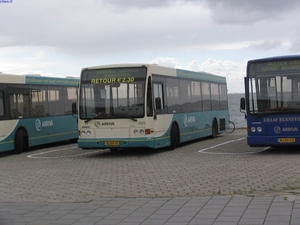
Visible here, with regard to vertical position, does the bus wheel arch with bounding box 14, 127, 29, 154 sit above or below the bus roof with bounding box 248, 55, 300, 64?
below

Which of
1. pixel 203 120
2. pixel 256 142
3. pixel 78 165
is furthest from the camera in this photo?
pixel 203 120

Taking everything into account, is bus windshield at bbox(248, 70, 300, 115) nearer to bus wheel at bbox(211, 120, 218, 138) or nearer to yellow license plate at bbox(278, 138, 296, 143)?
yellow license plate at bbox(278, 138, 296, 143)

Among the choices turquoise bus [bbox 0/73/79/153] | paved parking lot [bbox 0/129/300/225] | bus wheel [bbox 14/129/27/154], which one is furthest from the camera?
bus wheel [bbox 14/129/27/154]

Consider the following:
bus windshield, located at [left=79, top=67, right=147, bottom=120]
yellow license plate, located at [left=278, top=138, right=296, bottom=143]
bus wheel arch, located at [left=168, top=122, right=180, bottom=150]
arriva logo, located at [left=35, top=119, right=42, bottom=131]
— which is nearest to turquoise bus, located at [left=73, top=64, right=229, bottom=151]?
bus windshield, located at [left=79, top=67, right=147, bottom=120]

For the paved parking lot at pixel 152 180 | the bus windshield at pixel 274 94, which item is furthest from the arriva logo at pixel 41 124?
the bus windshield at pixel 274 94

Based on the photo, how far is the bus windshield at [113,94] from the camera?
19250 millimetres

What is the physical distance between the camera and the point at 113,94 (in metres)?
19.4

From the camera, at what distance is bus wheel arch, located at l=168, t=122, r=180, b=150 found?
70.6ft

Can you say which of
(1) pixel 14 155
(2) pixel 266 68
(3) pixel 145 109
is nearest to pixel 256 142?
(2) pixel 266 68

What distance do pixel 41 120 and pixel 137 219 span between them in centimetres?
1635

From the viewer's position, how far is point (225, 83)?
A: 31250 mm

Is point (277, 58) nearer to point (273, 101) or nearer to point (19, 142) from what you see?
point (273, 101)

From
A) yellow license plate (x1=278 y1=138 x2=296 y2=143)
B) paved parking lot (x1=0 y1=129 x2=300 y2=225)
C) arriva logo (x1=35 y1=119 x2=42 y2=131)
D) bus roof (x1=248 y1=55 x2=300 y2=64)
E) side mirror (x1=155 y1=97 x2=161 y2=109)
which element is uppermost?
bus roof (x1=248 y1=55 x2=300 y2=64)

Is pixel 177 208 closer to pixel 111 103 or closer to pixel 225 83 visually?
pixel 111 103
